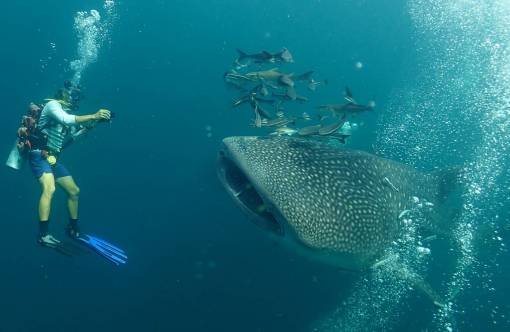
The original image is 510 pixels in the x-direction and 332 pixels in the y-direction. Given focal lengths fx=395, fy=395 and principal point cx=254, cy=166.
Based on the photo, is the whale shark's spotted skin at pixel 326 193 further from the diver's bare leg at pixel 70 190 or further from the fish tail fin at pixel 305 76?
the diver's bare leg at pixel 70 190

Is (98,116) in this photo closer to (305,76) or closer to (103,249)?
(103,249)

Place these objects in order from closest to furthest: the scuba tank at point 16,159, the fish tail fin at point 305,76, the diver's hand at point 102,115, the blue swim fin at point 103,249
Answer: the diver's hand at point 102,115, the blue swim fin at point 103,249, the scuba tank at point 16,159, the fish tail fin at point 305,76

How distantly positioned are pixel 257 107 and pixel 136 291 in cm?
674

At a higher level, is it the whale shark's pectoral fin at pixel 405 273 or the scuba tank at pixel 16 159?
the scuba tank at pixel 16 159

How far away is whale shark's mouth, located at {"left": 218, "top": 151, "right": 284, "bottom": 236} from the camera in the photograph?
511 centimetres

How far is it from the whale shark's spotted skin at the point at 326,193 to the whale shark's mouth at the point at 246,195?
0.66 feet

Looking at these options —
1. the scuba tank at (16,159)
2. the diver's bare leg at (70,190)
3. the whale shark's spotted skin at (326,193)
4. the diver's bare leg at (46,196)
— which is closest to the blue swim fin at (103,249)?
the diver's bare leg at (70,190)

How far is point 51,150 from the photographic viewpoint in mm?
6730

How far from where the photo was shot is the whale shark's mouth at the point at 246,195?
511cm

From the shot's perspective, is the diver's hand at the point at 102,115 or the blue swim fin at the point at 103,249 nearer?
the diver's hand at the point at 102,115

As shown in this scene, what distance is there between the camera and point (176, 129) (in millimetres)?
17641

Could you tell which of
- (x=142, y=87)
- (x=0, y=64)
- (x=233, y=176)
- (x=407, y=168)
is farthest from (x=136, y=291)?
(x=0, y=64)

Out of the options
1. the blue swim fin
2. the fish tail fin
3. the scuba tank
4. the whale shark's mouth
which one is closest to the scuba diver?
the blue swim fin

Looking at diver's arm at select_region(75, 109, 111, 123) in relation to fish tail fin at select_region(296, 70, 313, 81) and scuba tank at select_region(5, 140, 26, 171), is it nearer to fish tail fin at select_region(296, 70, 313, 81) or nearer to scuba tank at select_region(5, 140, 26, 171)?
scuba tank at select_region(5, 140, 26, 171)
